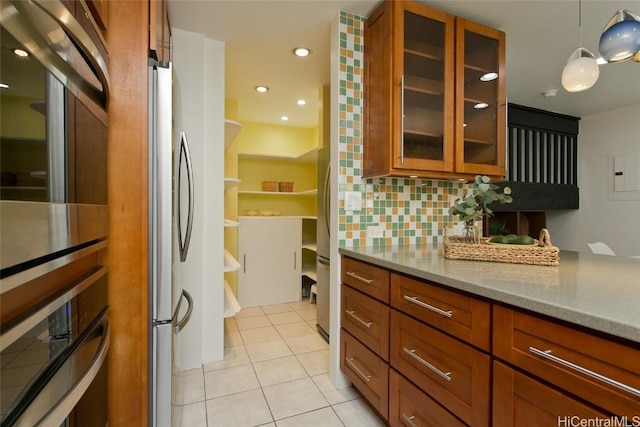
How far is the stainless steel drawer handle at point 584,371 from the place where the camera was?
2.11 feet

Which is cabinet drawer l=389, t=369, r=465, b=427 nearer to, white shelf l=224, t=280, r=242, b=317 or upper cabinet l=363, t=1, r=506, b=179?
upper cabinet l=363, t=1, r=506, b=179

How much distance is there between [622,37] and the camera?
4.01 ft

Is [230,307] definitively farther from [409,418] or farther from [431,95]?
[431,95]

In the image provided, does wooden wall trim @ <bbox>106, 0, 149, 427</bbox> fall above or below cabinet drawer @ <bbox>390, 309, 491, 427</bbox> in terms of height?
above

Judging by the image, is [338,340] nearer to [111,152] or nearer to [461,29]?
[111,152]

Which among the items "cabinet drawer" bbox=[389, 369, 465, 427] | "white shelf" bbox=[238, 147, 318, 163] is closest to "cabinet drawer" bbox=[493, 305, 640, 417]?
"cabinet drawer" bbox=[389, 369, 465, 427]

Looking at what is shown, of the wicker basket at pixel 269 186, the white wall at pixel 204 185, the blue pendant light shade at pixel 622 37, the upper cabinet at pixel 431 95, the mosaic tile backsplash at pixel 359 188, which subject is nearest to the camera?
the blue pendant light shade at pixel 622 37

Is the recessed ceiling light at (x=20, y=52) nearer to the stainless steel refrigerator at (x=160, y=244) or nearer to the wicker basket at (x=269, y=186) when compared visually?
the stainless steel refrigerator at (x=160, y=244)

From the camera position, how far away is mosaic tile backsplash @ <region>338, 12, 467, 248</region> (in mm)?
1950

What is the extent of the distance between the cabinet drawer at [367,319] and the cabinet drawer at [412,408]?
0.13 m

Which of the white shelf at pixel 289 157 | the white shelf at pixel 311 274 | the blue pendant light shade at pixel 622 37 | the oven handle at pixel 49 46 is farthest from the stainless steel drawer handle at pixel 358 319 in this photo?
the white shelf at pixel 289 157

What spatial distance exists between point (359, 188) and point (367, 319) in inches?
32.7

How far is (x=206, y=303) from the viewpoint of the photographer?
2.26 meters

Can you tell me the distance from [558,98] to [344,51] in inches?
125
